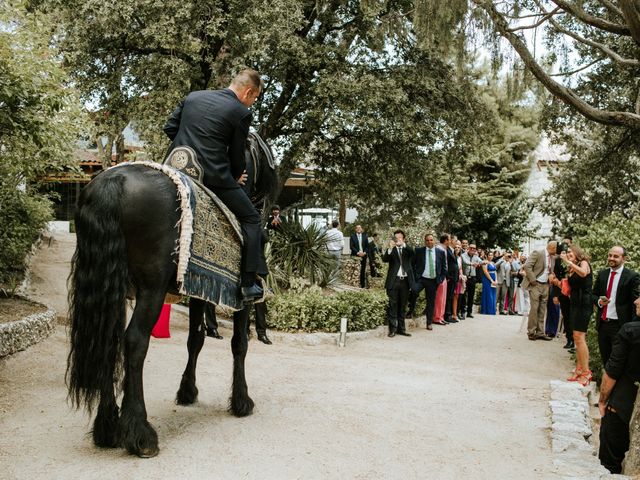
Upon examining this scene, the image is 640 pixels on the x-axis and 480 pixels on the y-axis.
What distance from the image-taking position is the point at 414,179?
1806 centimetres

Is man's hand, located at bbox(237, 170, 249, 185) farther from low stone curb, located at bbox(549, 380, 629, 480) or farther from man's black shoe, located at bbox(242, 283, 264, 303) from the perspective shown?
low stone curb, located at bbox(549, 380, 629, 480)

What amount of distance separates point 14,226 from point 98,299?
297 inches

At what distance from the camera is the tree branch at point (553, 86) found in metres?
9.77

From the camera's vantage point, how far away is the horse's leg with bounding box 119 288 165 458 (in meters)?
4.13

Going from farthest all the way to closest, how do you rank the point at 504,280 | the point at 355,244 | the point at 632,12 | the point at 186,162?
the point at 504,280
the point at 355,244
the point at 632,12
the point at 186,162

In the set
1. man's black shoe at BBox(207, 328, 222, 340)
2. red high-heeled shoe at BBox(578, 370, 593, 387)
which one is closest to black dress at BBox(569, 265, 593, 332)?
red high-heeled shoe at BBox(578, 370, 593, 387)

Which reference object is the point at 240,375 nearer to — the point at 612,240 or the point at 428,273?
the point at 612,240

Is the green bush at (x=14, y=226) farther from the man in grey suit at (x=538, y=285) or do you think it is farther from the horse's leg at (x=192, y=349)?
the man in grey suit at (x=538, y=285)

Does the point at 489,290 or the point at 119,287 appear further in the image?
the point at 489,290

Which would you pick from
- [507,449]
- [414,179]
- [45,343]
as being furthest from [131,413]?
[414,179]

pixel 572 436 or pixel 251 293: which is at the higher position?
pixel 251 293

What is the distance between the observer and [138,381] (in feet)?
14.0

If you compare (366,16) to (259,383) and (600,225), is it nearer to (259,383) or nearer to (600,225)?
(600,225)

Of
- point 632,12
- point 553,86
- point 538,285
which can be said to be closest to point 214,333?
point 553,86
